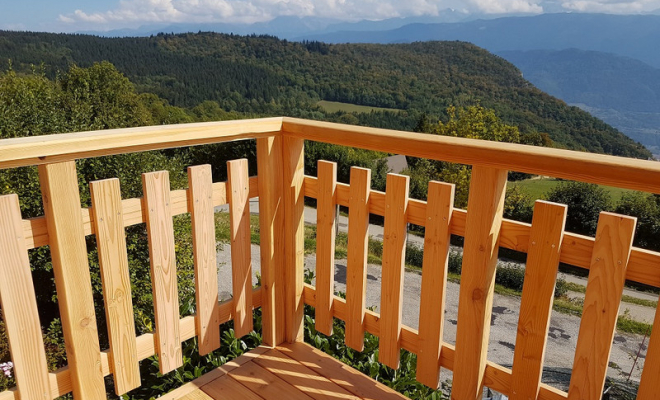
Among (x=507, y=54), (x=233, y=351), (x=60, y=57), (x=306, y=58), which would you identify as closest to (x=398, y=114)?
(x=306, y=58)

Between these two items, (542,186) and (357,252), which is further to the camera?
(542,186)

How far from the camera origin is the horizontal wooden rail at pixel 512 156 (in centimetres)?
116

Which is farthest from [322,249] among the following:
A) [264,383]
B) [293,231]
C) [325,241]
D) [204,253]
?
[264,383]

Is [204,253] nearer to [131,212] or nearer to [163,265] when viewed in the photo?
[163,265]

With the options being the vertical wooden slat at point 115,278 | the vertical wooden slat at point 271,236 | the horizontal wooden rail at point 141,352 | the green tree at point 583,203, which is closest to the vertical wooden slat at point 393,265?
the vertical wooden slat at point 271,236

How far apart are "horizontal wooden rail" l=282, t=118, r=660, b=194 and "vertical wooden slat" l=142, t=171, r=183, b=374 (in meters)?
0.65

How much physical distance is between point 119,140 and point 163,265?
50 centimetres

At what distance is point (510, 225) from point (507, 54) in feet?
602

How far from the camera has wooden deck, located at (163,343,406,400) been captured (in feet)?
6.25

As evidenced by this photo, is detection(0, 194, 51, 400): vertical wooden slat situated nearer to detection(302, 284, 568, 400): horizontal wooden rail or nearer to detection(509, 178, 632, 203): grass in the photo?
detection(302, 284, 568, 400): horizontal wooden rail

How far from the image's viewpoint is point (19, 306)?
4.59 feet

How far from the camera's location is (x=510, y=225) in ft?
4.87

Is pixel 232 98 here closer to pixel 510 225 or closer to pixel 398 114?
pixel 398 114

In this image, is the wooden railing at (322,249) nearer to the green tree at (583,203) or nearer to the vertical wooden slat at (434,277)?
the vertical wooden slat at (434,277)
